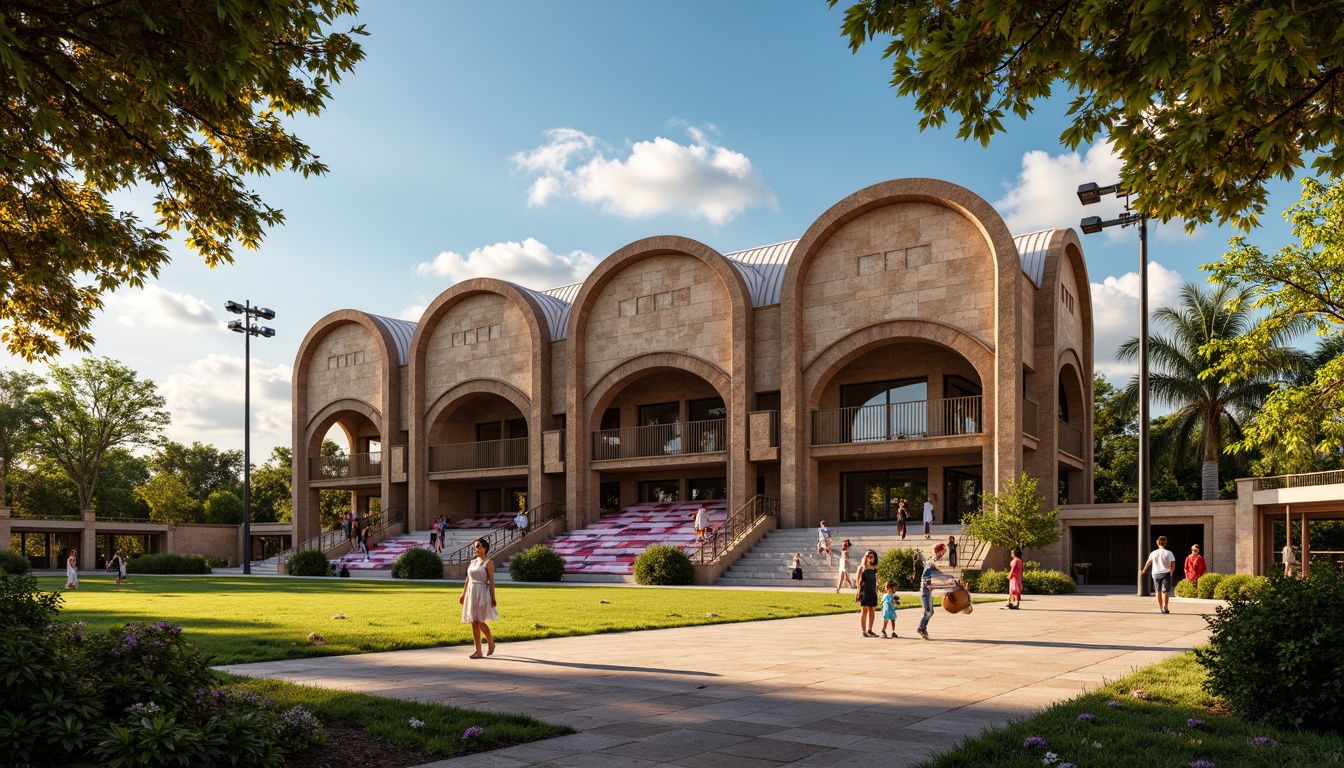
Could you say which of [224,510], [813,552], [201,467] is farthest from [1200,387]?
[201,467]

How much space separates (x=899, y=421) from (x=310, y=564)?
75.9 feet

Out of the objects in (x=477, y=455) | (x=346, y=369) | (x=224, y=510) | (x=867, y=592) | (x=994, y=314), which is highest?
(x=994, y=314)

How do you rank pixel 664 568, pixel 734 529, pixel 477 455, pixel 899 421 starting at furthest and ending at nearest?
pixel 477 455
pixel 734 529
pixel 899 421
pixel 664 568

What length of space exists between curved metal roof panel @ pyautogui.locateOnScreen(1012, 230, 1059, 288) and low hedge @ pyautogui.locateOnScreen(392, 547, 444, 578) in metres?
22.6

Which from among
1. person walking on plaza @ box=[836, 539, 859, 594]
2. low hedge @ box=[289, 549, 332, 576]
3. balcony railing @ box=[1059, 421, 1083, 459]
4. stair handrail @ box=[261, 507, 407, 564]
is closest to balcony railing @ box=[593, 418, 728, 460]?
low hedge @ box=[289, 549, 332, 576]

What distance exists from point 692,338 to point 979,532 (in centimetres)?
1452

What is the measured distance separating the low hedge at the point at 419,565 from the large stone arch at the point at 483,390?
6.70 m

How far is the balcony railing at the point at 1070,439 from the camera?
34.4 metres

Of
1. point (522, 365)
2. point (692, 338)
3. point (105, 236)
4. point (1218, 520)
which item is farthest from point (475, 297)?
point (105, 236)

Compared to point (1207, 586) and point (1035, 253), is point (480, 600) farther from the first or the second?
point (1035, 253)

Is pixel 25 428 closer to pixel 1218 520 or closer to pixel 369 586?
pixel 369 586

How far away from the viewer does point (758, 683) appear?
9.96 meters

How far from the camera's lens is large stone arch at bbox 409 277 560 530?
41406mm

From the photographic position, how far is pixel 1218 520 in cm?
2964
